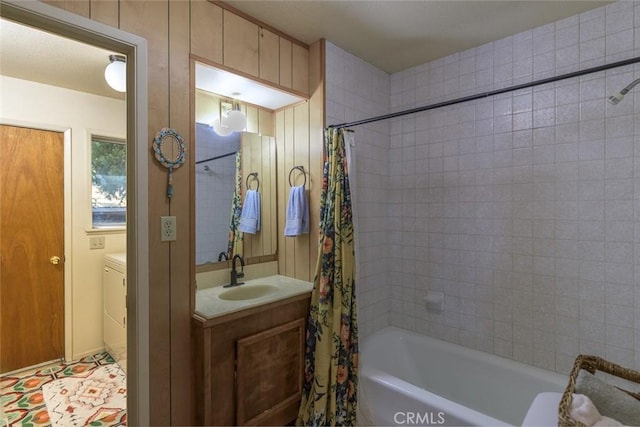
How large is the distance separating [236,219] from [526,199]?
1.95m

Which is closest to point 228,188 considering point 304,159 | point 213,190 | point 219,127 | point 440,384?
point 213,190

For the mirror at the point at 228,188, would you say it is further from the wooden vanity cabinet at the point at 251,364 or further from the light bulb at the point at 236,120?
the wooden vanity cabinet at the point at 251,364

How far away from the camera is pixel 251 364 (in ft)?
5.37

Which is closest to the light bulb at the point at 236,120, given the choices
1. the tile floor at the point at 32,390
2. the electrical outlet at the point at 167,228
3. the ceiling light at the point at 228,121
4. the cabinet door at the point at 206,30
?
the ceiling light at the point at 228,121

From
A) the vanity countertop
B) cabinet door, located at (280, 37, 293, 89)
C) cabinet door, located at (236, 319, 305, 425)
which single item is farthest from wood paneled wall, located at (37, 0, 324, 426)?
cabinet door, located at (280, 37, 293, 89)

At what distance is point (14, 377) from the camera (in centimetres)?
256

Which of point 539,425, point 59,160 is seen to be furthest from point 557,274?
point 59,160

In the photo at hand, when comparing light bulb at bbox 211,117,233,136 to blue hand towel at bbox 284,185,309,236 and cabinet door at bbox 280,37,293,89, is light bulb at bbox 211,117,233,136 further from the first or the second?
blue hand towel at bbox 284,185,309,236

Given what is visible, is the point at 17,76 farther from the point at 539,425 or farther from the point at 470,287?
the point at 539,425

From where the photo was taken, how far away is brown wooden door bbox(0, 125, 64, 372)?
2555 mm

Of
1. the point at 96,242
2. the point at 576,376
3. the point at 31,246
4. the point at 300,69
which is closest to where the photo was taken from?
the point at 576,376

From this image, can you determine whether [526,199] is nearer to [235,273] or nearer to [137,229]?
[235,273]

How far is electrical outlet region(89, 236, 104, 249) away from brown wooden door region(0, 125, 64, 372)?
0.22 meters

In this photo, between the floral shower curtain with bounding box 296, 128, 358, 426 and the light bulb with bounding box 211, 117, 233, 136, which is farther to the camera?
the light bulb with bounding box 211, 117, 233, 136
